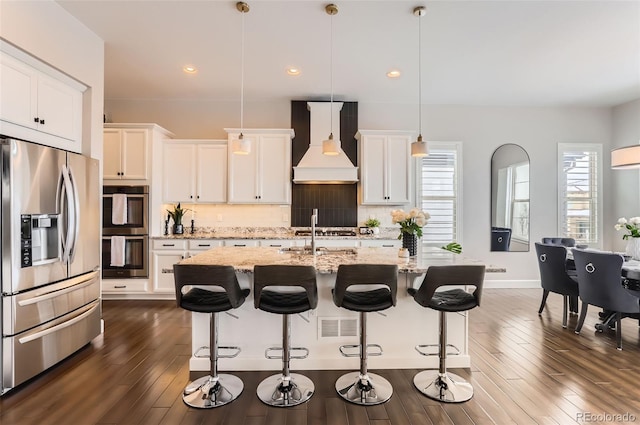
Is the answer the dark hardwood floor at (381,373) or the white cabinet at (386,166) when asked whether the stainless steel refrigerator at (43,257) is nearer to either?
the dark hardwood floor at (381,373)

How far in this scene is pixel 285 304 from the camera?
2.09m

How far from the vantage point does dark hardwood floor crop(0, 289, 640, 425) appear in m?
1.98

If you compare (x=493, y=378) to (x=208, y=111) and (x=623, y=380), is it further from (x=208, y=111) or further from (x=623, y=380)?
(x=208, y=111)

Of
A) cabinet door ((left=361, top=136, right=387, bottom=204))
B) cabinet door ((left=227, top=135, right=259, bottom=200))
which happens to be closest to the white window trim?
cabinet door ((left=361, top=136, right=387, bottom=204))

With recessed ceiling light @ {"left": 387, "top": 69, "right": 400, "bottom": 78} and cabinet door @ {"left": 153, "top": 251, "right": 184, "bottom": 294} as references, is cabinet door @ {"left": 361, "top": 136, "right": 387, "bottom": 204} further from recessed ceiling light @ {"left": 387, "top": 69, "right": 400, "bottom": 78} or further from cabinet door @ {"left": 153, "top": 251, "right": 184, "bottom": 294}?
cabinet door @ {"left": 153, "top": 251, "right": 184, "bottom": 294}

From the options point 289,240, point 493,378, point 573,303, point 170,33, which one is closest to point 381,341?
point 493,378

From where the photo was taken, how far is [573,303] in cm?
381

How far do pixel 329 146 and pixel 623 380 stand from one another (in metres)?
3.00

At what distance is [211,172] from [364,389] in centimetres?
380

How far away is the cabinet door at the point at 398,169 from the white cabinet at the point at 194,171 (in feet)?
8.38

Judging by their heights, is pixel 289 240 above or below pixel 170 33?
below

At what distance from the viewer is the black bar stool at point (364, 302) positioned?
200 centimetres

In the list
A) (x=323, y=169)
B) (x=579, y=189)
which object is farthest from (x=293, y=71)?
(x=579, y=189)

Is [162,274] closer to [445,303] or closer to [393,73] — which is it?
[445,303]
